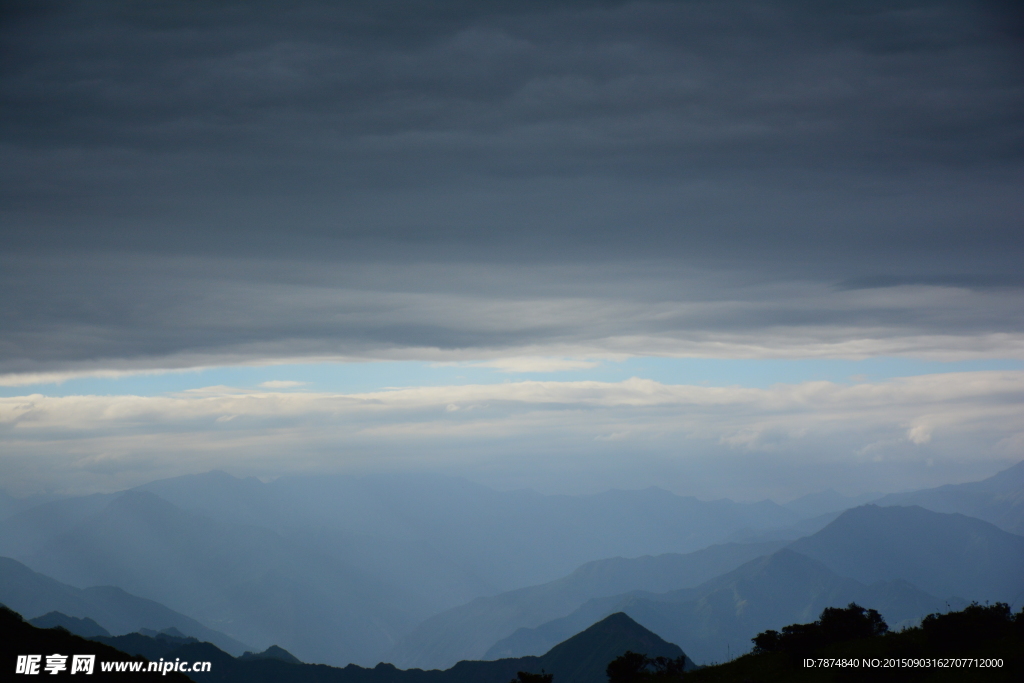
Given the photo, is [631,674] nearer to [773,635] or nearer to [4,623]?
[773,635]

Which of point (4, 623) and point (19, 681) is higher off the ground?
point (4, 623)

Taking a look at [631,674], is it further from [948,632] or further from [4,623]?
[4,623]

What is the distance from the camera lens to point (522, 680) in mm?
73188

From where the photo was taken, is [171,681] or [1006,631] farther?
[171,681]

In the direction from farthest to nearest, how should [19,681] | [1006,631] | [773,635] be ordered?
[773,635], [19,681], [1006,631]

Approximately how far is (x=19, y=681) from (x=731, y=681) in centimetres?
5989

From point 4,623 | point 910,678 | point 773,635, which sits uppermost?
point 4,623

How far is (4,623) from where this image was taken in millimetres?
75875

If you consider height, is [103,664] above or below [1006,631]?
above

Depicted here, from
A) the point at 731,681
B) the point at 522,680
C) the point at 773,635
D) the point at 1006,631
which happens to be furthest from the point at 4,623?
the point at 1006,631

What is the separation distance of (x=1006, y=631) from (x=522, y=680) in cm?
4290

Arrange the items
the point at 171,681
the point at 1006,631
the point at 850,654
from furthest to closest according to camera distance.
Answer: the point at 171,681 < the point at 850,654 < the point at 1006,631

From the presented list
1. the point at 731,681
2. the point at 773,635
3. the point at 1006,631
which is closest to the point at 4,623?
the point at 731,681

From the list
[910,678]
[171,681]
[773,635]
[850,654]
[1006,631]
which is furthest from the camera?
[171,681]
